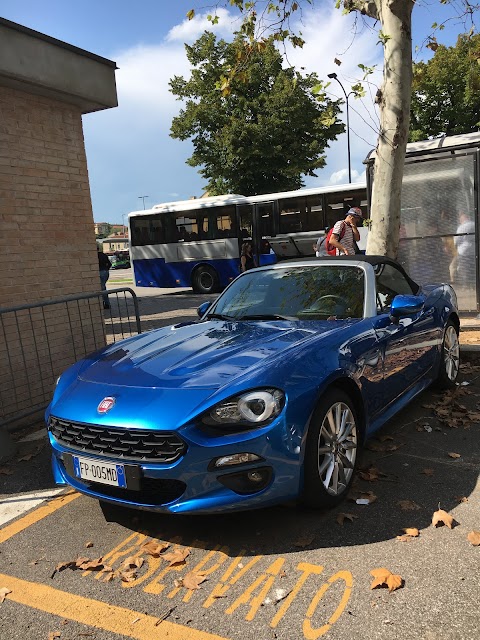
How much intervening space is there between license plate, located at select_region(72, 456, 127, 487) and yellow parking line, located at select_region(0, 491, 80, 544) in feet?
2.13

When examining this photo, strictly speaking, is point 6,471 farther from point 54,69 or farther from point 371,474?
point 54,69

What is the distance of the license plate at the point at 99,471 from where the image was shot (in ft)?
9.21

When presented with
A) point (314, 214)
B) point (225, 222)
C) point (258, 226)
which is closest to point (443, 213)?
point (314, 214)

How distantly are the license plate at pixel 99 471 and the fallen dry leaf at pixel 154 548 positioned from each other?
40cm

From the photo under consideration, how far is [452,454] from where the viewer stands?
3.92 m

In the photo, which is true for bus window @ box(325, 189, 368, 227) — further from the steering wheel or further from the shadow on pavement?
the shadow on pavement

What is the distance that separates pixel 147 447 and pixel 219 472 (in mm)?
389

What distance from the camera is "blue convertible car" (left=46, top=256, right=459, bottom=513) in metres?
2.71

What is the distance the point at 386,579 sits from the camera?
248 cm

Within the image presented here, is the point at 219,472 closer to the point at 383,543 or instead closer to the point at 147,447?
the point at 147,447

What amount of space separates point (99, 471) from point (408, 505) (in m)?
1.79

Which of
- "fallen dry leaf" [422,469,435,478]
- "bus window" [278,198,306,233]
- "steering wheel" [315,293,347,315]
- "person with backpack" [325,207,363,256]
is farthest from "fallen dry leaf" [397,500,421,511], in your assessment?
"bus window" [278,198,306,233]

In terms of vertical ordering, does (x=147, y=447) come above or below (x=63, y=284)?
below

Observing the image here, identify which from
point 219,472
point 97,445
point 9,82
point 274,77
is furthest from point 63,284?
point 274,77
